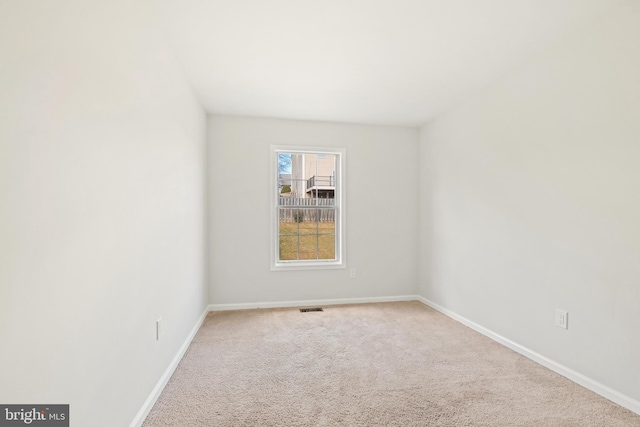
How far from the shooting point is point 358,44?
7.52ft

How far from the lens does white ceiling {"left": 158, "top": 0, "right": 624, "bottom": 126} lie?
1.91 metres

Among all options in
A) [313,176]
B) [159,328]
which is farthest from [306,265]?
[159,328]

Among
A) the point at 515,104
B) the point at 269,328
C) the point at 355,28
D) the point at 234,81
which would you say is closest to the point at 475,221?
the point at 515,104

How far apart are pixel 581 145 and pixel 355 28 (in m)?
1.79

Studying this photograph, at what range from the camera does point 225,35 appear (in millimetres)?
2180

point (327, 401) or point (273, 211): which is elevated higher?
point (273, 211)

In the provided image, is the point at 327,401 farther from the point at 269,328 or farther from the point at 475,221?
the point at 475,221

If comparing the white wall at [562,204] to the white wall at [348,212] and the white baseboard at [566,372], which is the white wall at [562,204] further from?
the white wall at [348,212]

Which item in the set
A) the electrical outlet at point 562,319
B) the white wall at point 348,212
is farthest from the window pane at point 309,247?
the electrical outlet at point 562,319

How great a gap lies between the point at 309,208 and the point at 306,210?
0.16 ft

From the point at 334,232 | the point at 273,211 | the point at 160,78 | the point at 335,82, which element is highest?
the point at 335,82

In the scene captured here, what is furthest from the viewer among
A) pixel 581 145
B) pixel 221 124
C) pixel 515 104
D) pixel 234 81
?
pixel 221 124
